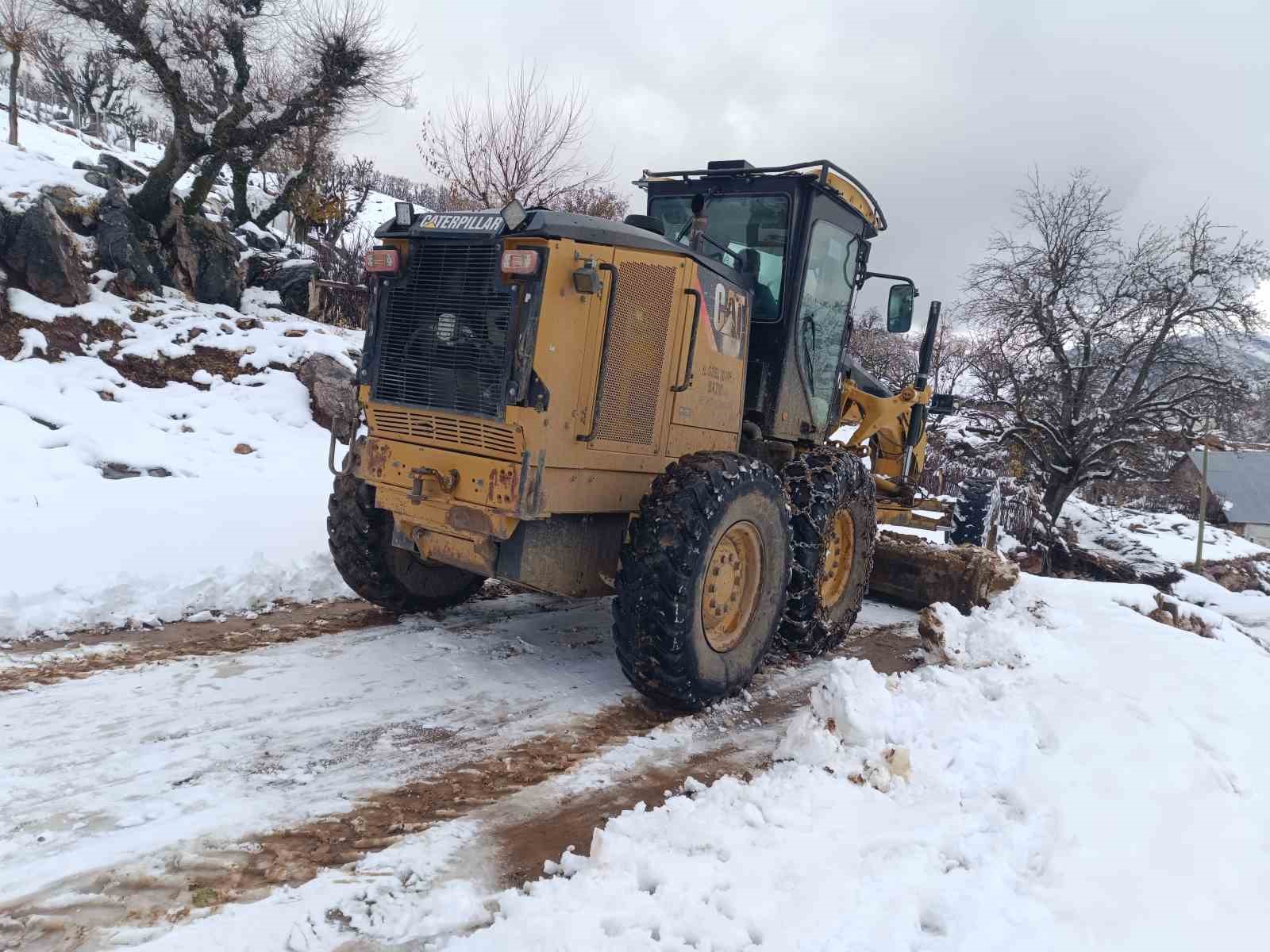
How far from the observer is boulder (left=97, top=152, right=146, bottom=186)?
47.9 ft

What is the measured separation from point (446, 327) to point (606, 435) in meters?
0.98

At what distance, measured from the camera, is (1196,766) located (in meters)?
3.95

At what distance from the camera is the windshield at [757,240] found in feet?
18.6

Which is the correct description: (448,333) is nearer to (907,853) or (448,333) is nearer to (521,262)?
(521,262)

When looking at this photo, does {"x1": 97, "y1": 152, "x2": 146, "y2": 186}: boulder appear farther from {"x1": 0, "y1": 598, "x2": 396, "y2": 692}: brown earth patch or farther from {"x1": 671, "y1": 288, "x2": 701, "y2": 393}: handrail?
{"x1": 671, "y1": 288, "x2": 701, "y2": 393}: handrail

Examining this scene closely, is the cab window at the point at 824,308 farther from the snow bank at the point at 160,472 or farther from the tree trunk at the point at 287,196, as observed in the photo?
the tree trunk at the point at 287,196

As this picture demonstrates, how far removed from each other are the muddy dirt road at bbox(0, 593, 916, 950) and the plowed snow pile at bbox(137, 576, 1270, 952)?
18cm

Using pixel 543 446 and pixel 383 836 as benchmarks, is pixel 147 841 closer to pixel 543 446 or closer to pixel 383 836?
pixel 383 836

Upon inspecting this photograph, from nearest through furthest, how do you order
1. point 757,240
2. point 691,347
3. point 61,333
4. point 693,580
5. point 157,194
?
point 693,580
point 691,347
point 757,240
point 61,333
point 157,194

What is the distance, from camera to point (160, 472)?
845 centimetres

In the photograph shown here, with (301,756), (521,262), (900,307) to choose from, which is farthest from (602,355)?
(900,307)

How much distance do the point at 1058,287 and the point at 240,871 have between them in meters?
21.2

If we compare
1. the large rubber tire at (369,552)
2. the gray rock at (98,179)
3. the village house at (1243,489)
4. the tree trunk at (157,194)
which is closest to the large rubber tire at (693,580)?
the large rubber tire at (369,552)

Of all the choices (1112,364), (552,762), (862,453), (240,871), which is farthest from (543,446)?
(1112,364)
